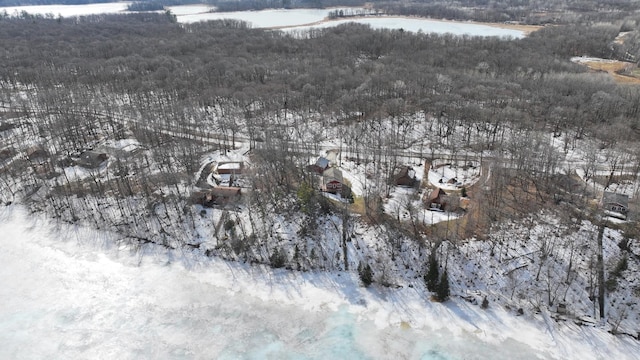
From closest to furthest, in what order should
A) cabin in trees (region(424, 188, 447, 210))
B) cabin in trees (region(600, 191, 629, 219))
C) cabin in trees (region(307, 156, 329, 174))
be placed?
cabin in trees (region(600, 191, 629, 219))
cabin in trees (region(424, 188, 447, 210))
cabin in trees (region(307, 156, 329, 174))

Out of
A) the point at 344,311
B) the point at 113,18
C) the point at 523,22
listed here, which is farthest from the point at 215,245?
the point at 113,18

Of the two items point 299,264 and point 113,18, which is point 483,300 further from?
point 113,18

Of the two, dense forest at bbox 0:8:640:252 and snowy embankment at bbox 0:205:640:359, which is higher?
dense forest at bbox 0:8:640:252

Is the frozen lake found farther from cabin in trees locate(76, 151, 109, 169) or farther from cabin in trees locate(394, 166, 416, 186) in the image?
cabin in trees locate(76, 151, 109, 169)

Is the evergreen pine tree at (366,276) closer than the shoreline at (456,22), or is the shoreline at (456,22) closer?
the evergreen pine tree at (366,276)

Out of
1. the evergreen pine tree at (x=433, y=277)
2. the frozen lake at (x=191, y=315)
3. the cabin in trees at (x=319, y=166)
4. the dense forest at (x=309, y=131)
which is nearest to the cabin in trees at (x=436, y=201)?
the dense forest at (x=309, y=131)

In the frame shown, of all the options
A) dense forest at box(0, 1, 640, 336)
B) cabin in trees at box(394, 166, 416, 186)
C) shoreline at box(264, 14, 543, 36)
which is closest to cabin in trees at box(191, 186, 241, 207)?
dense forest at box(0, 1, 640, 336)

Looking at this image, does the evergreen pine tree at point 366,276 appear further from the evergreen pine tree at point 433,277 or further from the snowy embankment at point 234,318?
the evergreen pine tree at point 433,277
